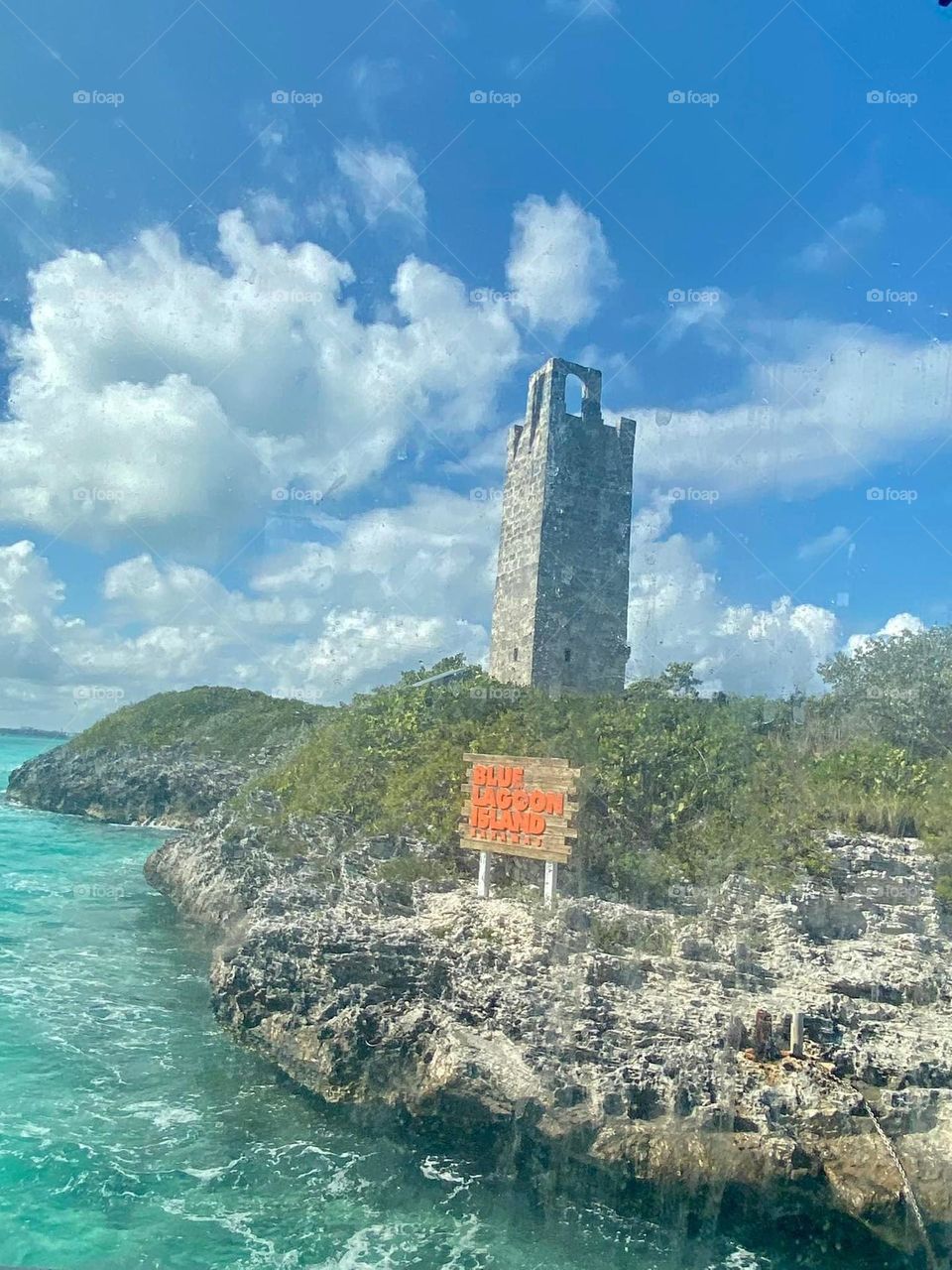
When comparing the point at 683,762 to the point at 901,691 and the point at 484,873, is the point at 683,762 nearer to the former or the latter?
the point at 484,873

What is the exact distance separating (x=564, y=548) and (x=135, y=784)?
38.9m

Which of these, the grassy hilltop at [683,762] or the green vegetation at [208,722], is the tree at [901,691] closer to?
the grassy hilltop at [683,762]

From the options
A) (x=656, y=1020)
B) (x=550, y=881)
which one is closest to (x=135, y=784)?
(x=550, y=881)

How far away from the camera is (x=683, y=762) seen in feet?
65.1

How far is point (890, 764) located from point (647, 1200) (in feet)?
36.6

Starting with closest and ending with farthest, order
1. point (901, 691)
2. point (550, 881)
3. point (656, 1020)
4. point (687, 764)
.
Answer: point (656, 1020), point (550, 881), point (687, 764), point (901, 691)

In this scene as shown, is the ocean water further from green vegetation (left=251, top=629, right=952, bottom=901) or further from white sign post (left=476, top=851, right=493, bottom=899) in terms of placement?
green vegetation (left=251, top=629, right=952, bottom=901)

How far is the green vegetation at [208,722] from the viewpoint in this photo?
5425 centimetres

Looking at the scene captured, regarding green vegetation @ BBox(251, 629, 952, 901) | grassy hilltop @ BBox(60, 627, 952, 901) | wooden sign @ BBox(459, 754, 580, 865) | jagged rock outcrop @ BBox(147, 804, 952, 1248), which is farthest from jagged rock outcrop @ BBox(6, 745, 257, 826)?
jagged rock outcrop @ BBox(147, 804, 952, 1248)

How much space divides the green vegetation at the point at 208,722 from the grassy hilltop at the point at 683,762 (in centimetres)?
2646

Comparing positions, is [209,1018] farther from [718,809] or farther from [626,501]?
[626,501]

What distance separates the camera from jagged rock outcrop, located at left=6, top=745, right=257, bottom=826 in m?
49.8

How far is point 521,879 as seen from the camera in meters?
18.4

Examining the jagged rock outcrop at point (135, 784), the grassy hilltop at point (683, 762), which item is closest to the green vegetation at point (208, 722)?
the jagged rock outcrop at point (135, 784)
